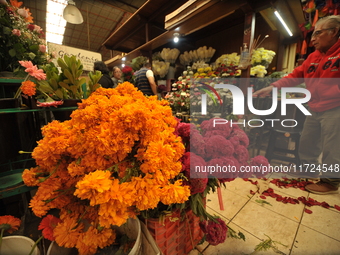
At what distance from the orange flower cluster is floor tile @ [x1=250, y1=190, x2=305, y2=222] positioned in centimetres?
104

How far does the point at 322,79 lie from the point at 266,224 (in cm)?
130

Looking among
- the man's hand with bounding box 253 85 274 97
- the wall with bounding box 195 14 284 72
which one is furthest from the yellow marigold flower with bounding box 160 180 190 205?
the wall with bounding box 195 14 284 72

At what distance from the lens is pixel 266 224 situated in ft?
3.08

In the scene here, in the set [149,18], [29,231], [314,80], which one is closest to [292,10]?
[314,80]

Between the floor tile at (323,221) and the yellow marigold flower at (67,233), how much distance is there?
4.26 ft

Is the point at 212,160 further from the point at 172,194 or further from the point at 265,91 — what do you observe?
the point at 265,91

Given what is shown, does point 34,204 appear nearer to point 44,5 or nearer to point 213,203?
point 213,203

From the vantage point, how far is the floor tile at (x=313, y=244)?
2.54ft

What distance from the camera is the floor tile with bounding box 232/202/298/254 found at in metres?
0.85

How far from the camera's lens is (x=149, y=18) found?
2.69 m

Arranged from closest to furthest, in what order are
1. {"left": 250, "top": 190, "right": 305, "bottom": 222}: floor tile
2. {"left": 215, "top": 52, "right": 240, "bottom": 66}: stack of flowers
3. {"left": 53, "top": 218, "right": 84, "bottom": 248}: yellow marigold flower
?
1. {"left": 53, "top": 218, "right": 84, "bottom": 248}: yellow marigold flower
2. {"left": 250, "top": 190, "right": 305, "bottom": 222}: floor tile
3. {"left": 215, "top": 52, "right": 240, "bottom": 66}: stack of flowers

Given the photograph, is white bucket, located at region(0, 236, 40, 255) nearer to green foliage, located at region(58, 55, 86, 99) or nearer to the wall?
green foliage, located at region(58, 55, 86, 99)

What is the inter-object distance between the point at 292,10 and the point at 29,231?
309 centimetres

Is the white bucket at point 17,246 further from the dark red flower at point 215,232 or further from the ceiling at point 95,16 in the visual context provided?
the ceiling at point 95,16
